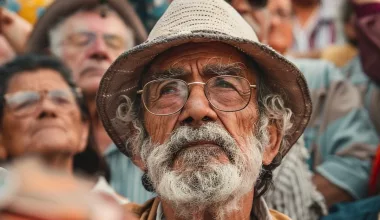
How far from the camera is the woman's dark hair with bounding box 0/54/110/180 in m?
4.16

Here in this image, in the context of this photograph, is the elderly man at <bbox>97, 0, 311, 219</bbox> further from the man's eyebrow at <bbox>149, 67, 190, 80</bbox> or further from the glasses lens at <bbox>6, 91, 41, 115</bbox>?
the glasses lens at <bbox>6, 91, 41, 115</bbox>

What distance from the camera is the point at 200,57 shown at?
9.25 feet

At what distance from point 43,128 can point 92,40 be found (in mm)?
1096

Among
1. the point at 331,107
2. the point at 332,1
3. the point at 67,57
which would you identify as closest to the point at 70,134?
the point at 67,57

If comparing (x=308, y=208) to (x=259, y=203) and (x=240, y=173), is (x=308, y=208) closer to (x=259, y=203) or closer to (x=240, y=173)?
(x=259, y=203)

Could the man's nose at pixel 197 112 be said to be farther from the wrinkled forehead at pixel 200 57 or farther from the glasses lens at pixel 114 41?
the glasses lens at pixel 114 41

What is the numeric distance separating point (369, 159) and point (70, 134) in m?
1.83

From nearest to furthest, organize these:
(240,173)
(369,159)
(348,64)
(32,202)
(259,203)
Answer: (32,202) < (240,173) < (259,203) < (369,159) < (348,64)

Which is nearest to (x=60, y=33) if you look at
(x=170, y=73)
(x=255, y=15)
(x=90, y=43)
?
(x=90, y=43)

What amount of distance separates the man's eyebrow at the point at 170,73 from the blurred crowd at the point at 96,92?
0.37 meters

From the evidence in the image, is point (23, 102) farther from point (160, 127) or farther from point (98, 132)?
point (160, 127)

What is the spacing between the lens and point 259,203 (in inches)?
118

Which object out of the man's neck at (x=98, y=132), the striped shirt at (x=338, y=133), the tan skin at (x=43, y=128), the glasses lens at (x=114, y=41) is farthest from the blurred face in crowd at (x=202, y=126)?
the glasses lens at (x=114, y=41)

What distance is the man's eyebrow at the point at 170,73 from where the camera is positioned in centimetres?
281
